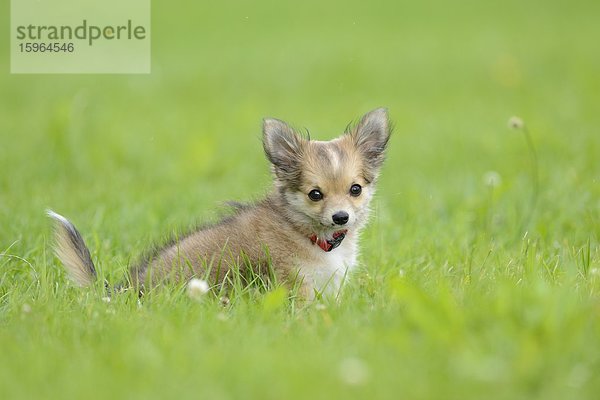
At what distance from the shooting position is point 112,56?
15242mm

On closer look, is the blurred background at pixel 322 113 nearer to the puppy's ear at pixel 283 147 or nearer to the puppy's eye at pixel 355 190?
the puppy's ear at pixel 283 147

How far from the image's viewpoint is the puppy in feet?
16.9

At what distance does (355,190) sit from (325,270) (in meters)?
0.52

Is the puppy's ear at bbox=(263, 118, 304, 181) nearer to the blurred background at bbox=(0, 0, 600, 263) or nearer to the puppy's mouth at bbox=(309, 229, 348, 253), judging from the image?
the puppy's mouth at bbox=(309, 229, 348, 253)

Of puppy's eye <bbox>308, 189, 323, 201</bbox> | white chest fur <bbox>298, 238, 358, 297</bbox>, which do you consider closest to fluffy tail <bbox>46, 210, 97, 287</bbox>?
white chest fur <bbox>298, 238, 358, 297</bbox>

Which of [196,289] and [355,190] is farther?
[355,190]

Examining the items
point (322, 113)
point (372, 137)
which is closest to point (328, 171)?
point (372, 137)

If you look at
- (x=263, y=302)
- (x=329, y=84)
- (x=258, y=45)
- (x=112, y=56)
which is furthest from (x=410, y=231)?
(x=258, y=45)

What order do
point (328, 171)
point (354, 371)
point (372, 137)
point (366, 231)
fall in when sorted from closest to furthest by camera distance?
point (354, 371)
point (328, 171)
point (372, 137)
point (366, 231)

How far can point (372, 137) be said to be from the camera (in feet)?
18.6

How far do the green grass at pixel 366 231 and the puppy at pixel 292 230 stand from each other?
0.23 m

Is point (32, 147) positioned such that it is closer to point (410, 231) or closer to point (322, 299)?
point (410, 231)

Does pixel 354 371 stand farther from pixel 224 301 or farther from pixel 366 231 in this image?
pixel 366 231

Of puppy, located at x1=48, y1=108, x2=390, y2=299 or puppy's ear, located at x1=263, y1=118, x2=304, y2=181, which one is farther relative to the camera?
puppy's ear, located at x1=263, y1=118, x2=304, y2=181
